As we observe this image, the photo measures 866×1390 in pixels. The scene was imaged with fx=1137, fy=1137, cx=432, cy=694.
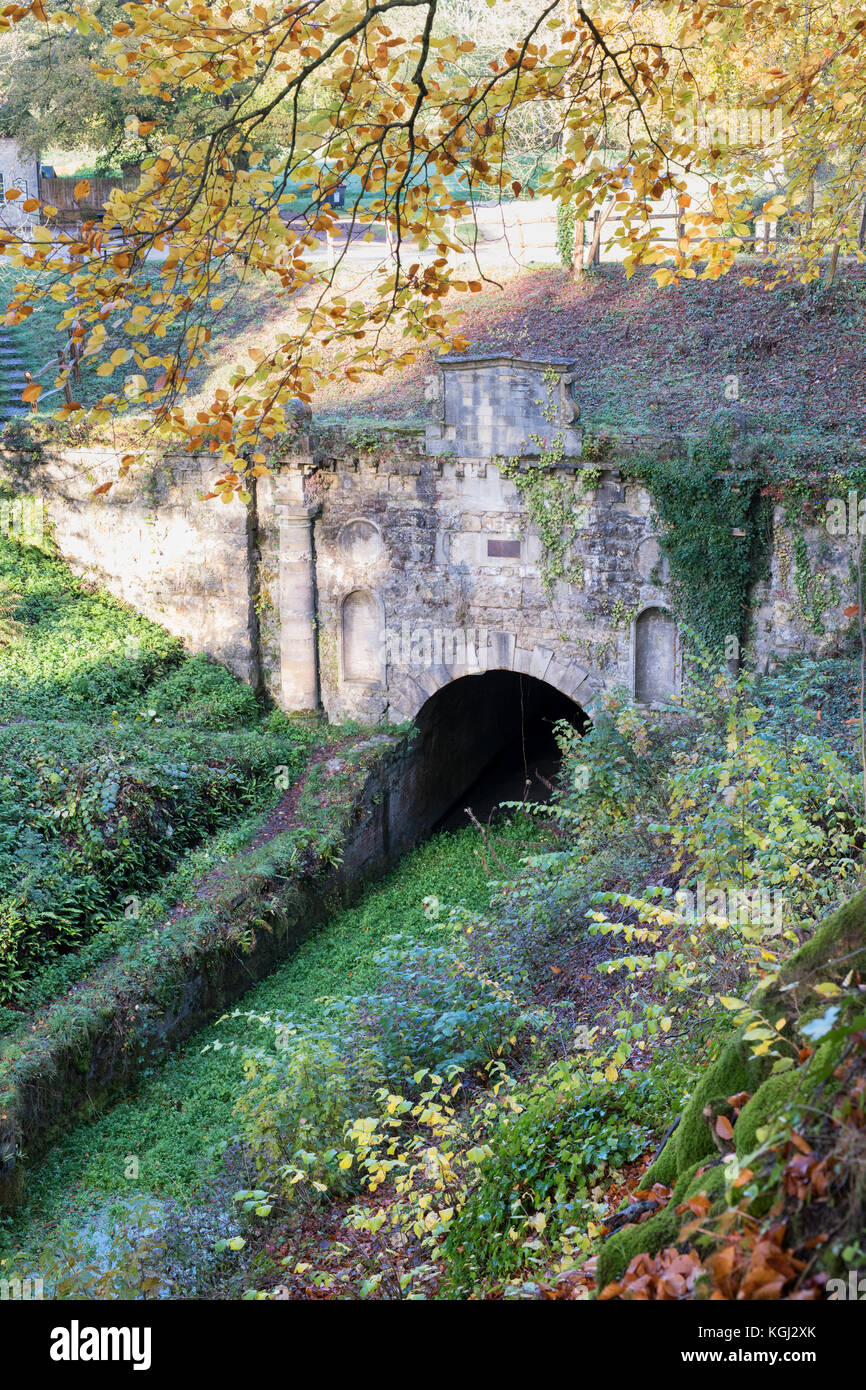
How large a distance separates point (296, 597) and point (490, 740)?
15.4 ft

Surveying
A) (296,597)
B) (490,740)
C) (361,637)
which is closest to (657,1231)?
(361,637)

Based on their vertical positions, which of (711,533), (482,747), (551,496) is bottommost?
(482,747)

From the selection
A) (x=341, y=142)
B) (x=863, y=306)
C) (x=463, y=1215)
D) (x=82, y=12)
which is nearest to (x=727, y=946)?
(x=463, y=1215)

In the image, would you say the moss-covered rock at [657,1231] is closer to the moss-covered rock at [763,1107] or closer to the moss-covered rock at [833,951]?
the moss-covered rock at [763,1107]

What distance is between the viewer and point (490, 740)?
725 inches

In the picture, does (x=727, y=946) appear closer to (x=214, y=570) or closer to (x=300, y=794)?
(x=300, y=794)

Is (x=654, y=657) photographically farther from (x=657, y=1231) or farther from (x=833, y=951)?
(x=657, y=1231)

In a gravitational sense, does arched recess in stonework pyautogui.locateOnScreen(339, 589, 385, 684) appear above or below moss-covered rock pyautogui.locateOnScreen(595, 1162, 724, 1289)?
above

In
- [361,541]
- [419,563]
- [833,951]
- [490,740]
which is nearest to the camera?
[833,951]

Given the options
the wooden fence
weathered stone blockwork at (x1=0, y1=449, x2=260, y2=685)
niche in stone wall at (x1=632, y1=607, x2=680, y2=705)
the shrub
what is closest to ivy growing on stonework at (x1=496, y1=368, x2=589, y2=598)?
niche in stone wall at (x1=632, y1=607, x2=680, y2=705)

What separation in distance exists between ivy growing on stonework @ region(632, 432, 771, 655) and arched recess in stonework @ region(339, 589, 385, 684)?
159 inches

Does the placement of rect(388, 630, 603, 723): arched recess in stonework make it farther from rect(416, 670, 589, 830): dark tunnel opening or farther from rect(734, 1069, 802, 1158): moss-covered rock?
rect(734, 1069, 802, 1158): moss-covered rock

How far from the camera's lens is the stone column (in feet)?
48.5

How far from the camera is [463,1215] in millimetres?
5379
